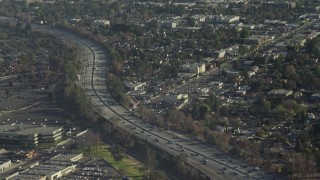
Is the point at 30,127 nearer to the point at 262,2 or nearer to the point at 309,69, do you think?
the point at 309,69

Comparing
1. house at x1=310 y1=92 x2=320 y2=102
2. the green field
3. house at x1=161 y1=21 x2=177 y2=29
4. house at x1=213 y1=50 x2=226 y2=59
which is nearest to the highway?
the green field

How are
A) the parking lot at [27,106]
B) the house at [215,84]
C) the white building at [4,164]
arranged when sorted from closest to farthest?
the white building at [4,164]
the parking lot at [27,106]
the house at [215,84]

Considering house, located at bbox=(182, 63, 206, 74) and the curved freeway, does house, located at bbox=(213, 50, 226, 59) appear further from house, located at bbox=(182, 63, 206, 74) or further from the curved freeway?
the curved freeway

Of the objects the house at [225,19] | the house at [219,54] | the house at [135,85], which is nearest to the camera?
the house at [135,85]

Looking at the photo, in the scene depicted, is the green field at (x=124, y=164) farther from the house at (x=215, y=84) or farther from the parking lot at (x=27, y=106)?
the house at (x=215, y=84)

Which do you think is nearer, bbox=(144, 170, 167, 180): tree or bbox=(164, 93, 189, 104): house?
bbox=(144, 170, 167, 180): tree

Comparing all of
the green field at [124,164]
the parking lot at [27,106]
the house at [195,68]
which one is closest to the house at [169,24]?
the house at [195,68]

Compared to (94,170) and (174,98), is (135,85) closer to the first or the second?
(174,98)

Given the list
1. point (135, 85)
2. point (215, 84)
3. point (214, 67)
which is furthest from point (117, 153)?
point (214, 67)
